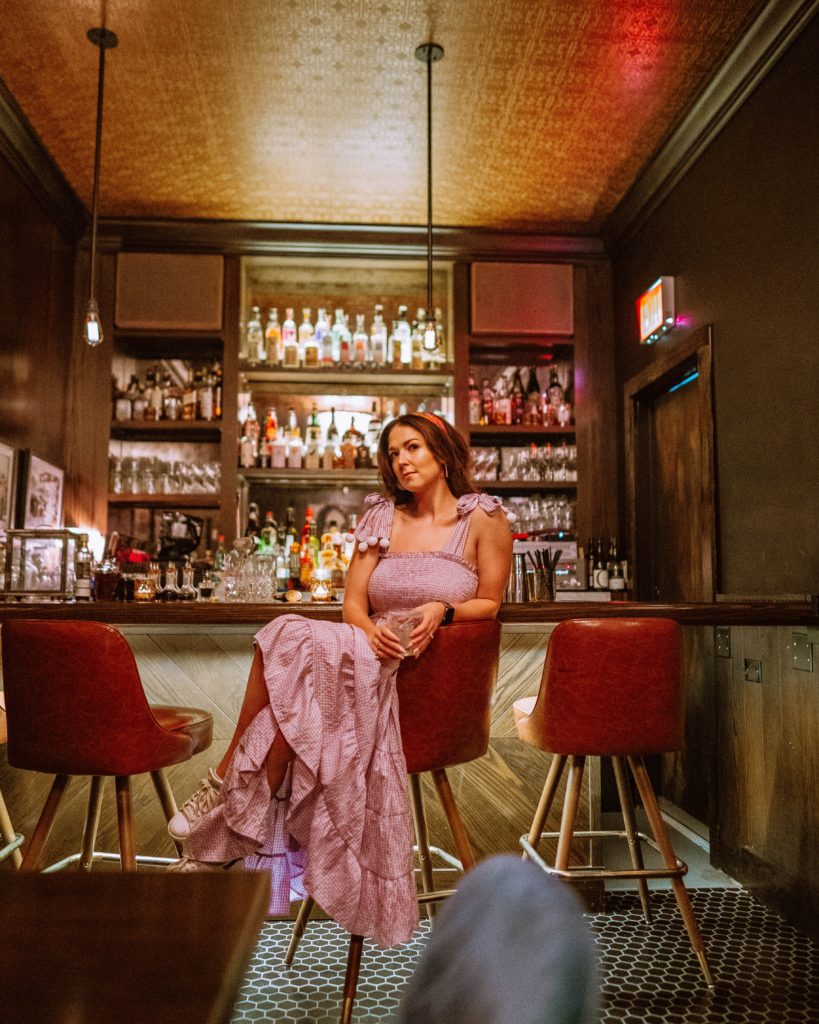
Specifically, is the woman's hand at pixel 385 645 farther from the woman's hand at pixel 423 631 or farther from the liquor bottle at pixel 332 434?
the liquor bottle at pixel 332 434

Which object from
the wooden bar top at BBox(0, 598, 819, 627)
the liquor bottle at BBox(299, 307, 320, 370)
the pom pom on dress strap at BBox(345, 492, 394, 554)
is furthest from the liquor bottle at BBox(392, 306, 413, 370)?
the wooden bar top at BBox(0, 598, 819, 627)

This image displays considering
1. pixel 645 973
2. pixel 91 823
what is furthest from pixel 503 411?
pixel 91 823

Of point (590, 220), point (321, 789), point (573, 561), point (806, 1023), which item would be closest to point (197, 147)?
point (590, 220)

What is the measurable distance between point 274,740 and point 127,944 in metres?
1.23

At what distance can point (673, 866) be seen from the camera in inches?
85.1

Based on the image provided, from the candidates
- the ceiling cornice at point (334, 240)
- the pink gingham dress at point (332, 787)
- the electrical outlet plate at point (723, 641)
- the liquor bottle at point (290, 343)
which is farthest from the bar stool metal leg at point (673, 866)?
the ceiling cornice at point (334, 240)

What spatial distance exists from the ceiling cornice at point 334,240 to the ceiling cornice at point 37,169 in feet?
0.63

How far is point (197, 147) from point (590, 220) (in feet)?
6.97

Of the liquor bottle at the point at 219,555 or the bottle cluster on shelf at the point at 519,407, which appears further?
the bottle cluster on shelf at the point at 519,407

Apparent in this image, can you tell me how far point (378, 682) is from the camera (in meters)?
1.87

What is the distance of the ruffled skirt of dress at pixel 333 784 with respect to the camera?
5.89 feet

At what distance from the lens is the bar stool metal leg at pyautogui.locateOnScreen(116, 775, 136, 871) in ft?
6.44

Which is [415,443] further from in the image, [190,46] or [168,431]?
[168,431]

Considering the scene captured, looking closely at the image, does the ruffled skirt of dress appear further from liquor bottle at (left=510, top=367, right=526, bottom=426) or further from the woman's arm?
liquor bottle at (left=510, top=367, right=526, bottom=426)
